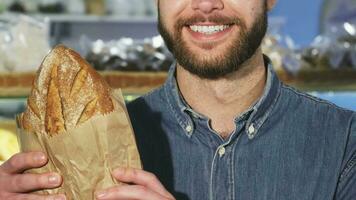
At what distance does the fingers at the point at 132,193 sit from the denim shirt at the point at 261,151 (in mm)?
355

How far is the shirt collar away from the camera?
1617 millimetres

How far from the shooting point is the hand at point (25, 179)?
49.8 inches

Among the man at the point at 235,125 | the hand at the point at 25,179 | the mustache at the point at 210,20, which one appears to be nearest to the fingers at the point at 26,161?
the hand at the point at 25,179

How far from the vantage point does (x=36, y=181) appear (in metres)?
1.26

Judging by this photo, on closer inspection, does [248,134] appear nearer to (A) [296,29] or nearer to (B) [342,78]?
(B) [342,78]

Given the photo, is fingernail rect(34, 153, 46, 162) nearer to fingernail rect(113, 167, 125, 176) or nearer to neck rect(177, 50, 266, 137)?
fingernail rect(113, 167, 125, 176)

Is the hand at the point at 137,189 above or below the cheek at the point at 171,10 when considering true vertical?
below

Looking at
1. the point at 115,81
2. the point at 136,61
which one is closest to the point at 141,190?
the point at 115,81

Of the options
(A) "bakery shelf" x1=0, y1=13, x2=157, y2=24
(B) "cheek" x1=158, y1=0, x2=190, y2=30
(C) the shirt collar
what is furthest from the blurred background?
(A) "bakery shelf" x1=0, y1=13, x2=157, y2=24

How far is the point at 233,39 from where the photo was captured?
1556 mm

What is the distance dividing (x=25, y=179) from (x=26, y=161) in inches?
1.2

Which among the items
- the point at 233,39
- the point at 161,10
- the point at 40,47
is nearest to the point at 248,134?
the point at 233,39

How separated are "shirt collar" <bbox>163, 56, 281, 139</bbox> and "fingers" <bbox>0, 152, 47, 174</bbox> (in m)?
0.44

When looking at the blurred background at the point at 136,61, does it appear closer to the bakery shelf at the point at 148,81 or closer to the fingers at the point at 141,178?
the bakery shelf at the point at 148,81
